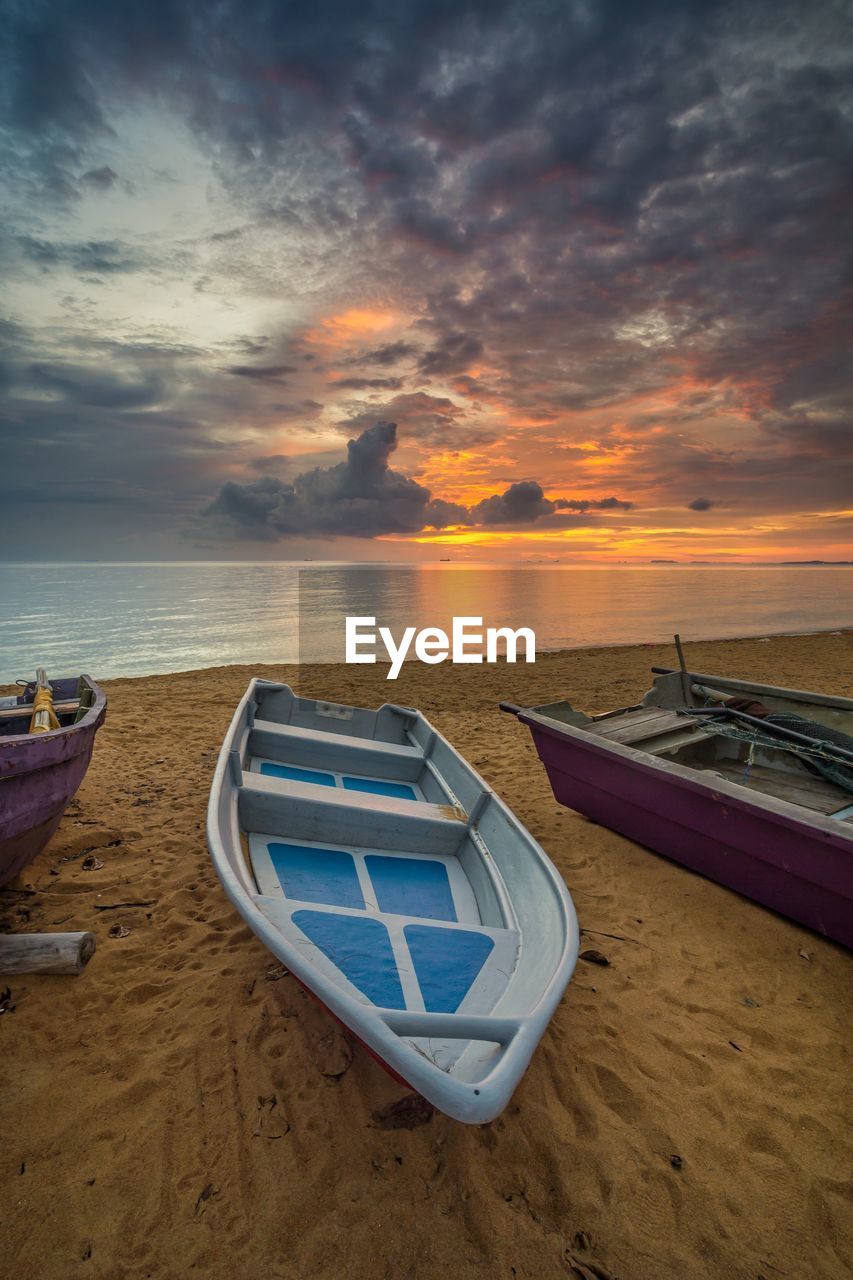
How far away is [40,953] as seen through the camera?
11.9 feet

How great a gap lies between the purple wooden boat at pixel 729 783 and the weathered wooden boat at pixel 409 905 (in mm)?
1306

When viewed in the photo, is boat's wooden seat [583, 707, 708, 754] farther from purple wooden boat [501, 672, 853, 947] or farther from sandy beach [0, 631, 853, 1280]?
sandy beach [0, 631, 853, 1280]

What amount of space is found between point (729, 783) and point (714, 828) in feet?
1.49

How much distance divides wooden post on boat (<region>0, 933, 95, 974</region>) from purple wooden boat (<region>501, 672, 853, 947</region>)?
4.11 meters

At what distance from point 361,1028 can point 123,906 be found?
3.30m

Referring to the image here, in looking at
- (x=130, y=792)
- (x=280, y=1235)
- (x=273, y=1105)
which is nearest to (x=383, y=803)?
(x=273, y=1105)

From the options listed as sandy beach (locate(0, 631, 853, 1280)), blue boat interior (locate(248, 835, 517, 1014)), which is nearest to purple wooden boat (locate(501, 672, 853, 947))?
sandy beach (locate(0, 631, 853, 1280))

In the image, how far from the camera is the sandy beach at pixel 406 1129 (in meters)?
2.27

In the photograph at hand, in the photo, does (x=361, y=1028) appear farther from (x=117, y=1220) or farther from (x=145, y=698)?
(x=145, y=698)

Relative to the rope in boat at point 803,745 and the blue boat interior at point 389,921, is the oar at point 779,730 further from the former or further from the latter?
the blue boat interior at point 389,921

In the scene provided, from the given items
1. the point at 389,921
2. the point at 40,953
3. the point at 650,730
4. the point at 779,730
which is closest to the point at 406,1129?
the point at 389,921

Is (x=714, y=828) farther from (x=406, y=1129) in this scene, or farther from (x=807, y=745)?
(x=406, y=1129)

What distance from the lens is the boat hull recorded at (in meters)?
3.74

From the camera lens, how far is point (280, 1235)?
228 centimetres
